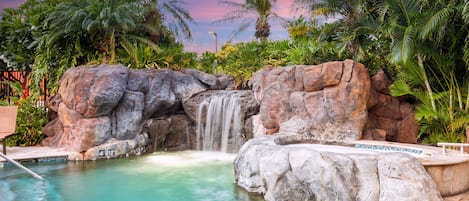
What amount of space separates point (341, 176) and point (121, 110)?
651cm

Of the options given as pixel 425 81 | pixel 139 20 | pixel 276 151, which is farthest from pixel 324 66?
pixel 139 20

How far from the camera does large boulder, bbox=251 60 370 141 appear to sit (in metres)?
8.14

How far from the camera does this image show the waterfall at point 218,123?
10273 millimetres

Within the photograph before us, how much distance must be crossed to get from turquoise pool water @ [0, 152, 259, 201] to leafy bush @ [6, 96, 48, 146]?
228 centimetres

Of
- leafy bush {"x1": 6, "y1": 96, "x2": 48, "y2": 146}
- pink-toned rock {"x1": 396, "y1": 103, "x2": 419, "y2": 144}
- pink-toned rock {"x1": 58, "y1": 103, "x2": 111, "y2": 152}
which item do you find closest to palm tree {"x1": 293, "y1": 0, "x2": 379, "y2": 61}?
pink-toned rock {"x1": 396, "y1": 103, "x2": 419, "y2": 144}

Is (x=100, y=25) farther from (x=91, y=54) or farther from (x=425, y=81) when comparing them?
(x=425, y=81)

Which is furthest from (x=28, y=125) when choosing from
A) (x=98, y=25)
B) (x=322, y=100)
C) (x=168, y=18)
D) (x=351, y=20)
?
(x=351, y=20)

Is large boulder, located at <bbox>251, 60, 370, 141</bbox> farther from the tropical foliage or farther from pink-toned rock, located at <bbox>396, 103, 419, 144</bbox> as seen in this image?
the tropical foliage

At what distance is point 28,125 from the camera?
1074 centimetres

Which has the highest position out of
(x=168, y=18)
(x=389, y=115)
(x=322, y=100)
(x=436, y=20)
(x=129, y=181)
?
(x=168, y=18)

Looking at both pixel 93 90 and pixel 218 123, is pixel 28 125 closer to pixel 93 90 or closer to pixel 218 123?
pixel 93 90

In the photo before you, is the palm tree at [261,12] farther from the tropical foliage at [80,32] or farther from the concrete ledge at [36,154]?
the concrete ledge at [36,154]

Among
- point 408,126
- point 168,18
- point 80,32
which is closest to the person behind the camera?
Answer: point 408,126

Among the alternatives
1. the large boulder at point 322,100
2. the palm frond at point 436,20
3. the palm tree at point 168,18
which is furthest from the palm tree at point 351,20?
the palm tree at point 168,18
